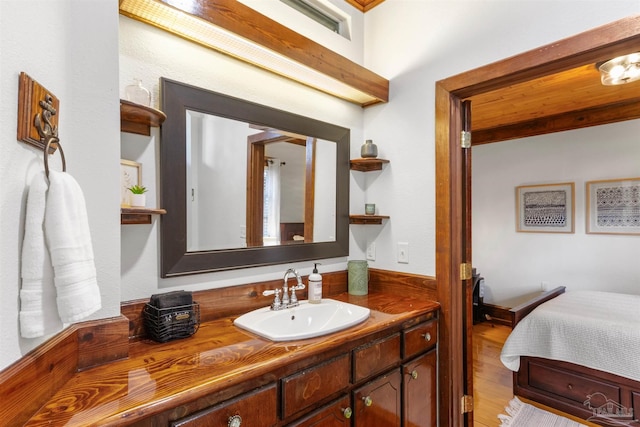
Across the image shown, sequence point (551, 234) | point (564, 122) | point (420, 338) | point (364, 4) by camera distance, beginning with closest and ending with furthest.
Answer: point (420, 338) < point (364, 4) < point (564, 122) < point (551, 234)

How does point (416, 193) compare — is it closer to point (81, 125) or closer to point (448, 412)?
point (448, 412)

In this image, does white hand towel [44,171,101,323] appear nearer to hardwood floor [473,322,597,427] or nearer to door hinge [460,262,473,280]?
door hinge [460,262,473,280]

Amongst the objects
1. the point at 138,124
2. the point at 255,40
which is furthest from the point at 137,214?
the point at 255,40

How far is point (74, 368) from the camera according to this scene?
942 millimetres

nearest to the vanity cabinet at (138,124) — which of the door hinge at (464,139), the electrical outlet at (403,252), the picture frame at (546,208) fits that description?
the electrical outlet at (403,252)

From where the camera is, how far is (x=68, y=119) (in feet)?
3.14

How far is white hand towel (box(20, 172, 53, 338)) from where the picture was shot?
700 mm

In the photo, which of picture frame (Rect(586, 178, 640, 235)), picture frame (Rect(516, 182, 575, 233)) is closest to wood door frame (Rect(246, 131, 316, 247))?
picture frame (Rect(516, 182, 575, 233))

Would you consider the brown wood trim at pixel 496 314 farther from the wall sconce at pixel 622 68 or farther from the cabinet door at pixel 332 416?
the cabinet door at pixel 332 416

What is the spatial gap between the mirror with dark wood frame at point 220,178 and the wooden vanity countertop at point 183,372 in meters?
0.29

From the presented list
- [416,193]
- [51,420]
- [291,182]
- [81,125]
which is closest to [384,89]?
[416,193]

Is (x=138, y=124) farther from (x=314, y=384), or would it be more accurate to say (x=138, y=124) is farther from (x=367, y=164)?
(x=367, y=164)

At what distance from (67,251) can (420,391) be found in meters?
1.65

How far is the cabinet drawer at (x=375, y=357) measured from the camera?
1325 millimetres
